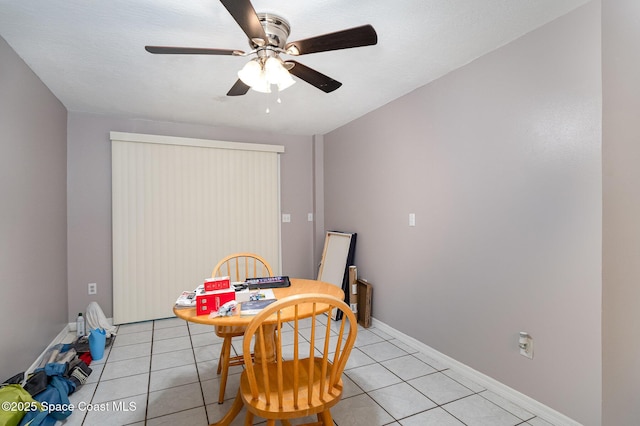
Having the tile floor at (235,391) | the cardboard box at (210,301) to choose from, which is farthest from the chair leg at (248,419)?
the cardboard box at (210,301)

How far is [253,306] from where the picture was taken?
1.70 m

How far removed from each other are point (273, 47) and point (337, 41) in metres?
0.39

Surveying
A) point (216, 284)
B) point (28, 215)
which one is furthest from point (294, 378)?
point (28, 215)

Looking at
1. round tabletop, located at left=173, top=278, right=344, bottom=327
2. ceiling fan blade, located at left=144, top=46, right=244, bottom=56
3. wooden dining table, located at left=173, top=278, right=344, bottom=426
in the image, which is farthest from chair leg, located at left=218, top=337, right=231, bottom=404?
ceiling fan blade, located at left=144, top=46, right=244, bottom=56

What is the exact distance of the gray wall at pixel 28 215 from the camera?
202 centimetres

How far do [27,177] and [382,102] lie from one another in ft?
10.1

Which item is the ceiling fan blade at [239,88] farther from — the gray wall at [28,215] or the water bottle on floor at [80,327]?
the water bottle on floor at [80,327]

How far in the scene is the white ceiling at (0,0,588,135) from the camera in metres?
1.67

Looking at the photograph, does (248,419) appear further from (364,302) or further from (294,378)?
(364,302)

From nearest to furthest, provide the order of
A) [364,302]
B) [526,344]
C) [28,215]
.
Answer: [526,344] → [28,215] → [364,302]

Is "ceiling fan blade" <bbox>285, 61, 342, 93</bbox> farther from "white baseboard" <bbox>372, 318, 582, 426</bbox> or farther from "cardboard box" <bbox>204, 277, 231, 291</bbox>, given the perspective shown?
"white baseboard" <bbox>372, 318, 582, 426</bbox>

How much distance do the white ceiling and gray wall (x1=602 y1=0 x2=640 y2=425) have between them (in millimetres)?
316

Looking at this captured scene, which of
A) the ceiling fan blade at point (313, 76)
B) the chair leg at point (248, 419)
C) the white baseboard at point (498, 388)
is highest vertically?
the ceiling fan blade at point (313, 76)

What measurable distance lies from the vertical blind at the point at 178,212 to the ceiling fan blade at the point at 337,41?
2.59 meters
